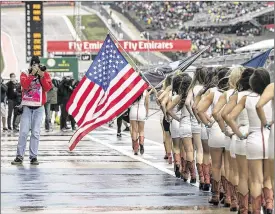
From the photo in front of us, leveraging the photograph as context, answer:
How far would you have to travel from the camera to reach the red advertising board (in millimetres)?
86500

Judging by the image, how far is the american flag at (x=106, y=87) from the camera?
57.6ft

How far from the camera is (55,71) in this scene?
5606 centimetres

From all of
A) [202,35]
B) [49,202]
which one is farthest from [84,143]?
[202,35]

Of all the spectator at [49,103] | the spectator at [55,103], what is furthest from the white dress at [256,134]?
the spectator at [55,103]

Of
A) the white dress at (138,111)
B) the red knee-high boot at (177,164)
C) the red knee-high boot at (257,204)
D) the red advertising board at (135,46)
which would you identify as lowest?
the red knee-high boot at (177,164)

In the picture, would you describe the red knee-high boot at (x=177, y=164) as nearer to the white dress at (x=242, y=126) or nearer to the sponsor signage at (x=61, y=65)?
the white dress at (x=242, y=126)

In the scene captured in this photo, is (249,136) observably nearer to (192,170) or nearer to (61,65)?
(192,170)

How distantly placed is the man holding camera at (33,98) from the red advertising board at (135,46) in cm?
6888

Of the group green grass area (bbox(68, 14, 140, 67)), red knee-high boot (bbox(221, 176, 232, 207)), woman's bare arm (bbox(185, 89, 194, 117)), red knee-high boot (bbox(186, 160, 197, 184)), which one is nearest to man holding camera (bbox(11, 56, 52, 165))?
red knee-high boot (bbox(186, 160, 197, 184))

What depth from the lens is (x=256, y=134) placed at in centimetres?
1011

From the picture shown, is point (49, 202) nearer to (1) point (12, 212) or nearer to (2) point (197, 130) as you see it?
(1) point (12, 212)

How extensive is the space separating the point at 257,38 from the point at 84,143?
225ft

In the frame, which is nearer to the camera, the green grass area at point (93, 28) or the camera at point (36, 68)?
the camera at point (36, 68)

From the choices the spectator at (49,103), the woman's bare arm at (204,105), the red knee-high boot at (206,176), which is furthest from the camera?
the spectator at (49,103)
